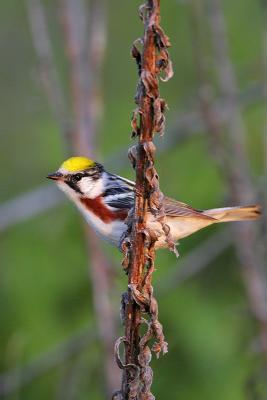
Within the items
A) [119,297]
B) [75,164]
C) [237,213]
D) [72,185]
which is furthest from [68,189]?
[119,297]

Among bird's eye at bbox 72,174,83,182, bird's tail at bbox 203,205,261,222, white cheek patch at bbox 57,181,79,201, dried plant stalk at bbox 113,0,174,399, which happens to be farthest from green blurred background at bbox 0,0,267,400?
dried plant stalk at bbox 113,0,174,399

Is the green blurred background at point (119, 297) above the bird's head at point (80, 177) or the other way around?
the other way around

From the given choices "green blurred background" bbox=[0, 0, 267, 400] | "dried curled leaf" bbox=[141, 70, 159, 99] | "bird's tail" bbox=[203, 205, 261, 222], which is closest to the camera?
"dried curled leaf" bbox=[141, 70, 159, 99]

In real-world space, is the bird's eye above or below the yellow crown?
below

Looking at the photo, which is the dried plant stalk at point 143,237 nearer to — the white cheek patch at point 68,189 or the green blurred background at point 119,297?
the white cheek patch at point 68,189

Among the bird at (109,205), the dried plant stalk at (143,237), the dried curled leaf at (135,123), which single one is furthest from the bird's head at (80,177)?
the dried curled leaf at (135,123)

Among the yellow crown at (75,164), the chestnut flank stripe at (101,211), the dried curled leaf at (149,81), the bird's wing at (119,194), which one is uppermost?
the dried curled leaf at (149,81)

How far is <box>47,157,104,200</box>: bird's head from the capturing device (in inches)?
171

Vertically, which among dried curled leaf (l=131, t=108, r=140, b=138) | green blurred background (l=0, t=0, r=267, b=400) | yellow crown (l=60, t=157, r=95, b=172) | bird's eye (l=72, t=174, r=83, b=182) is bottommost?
green blurred background (l=0, t=0, r=267, b=400)

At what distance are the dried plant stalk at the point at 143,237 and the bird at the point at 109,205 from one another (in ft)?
4.84

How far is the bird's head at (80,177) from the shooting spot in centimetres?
435

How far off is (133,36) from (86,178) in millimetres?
4777

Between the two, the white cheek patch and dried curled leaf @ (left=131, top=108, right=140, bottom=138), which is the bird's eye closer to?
the white cheek patch

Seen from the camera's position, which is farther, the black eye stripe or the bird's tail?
the black eye stripe
